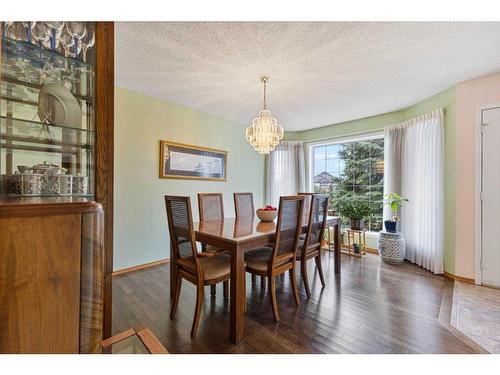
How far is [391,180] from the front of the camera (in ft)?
12.0

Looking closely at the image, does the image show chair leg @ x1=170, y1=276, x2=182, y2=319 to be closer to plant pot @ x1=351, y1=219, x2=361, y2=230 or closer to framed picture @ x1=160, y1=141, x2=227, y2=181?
framed picture @ x1=160, y1=141, x2=227, y2=181

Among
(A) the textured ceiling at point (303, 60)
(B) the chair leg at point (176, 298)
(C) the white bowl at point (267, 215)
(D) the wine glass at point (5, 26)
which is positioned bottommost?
(B) the chair leg at point (176, 298)

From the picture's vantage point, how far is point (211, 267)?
1898mm

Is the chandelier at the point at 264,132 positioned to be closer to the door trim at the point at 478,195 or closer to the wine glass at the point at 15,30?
the wine glass at the point at 15,30

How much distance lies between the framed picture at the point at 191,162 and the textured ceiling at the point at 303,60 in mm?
751

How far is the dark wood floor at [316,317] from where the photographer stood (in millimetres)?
1584

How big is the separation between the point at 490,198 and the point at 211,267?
3258 mm

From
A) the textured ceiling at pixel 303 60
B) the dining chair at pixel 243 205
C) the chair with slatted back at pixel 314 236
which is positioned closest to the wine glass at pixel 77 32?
the textured ceiling at pixel 303 60

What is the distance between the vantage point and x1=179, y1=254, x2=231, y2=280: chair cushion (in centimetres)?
178

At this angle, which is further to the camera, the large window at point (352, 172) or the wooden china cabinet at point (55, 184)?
the large window at point (352, 172)

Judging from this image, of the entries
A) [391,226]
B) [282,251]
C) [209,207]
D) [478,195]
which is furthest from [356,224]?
[209,207]

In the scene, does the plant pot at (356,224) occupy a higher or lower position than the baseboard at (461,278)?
higher
